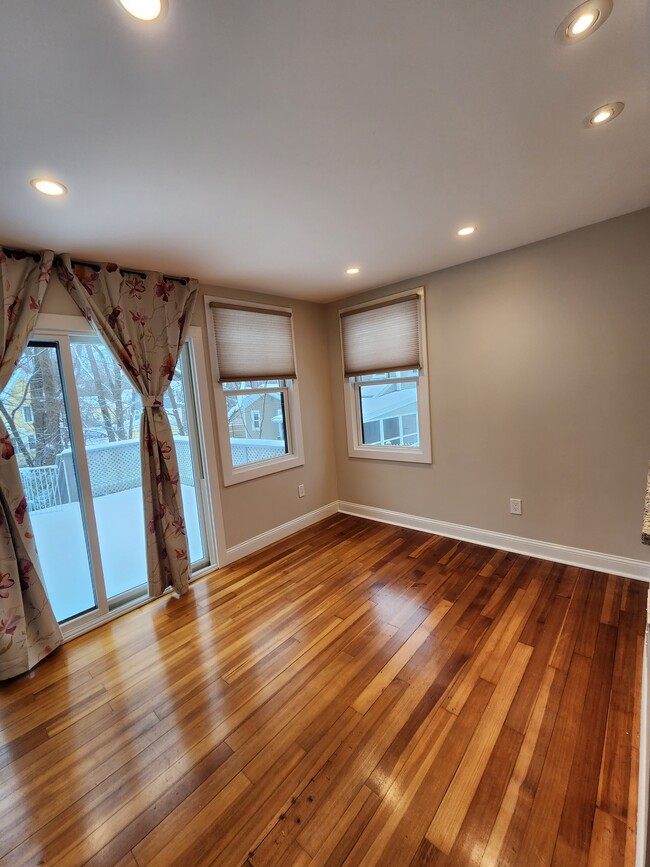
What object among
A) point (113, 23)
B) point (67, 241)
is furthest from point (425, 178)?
point (67, 241)

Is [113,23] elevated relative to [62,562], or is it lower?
elevated

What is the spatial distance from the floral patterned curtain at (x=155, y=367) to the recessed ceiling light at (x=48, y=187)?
0.90 m

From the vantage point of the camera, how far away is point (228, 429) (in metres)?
3.24

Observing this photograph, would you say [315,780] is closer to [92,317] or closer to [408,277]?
[92,317]

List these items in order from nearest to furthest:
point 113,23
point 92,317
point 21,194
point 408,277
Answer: point 113,23 → point 21,194 → point 92,317 → point 408,277

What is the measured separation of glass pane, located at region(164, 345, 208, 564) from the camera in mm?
2965

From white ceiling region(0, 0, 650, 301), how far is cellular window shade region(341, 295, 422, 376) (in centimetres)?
116

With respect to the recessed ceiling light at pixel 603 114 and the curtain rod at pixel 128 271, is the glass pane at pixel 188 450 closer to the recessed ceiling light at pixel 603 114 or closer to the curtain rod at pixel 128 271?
the curtain rod at pixel 128 271

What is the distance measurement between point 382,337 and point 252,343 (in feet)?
4.25

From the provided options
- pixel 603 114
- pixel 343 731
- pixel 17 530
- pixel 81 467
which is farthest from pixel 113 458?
pixel 603 114

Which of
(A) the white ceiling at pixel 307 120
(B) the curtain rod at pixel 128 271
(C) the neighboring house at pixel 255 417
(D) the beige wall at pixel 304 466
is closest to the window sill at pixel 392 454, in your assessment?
(D) the beige wall at pixel 304 466

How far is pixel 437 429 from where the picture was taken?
11.2 ft

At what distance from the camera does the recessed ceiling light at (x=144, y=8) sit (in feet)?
2.84

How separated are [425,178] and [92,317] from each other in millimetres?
2183
